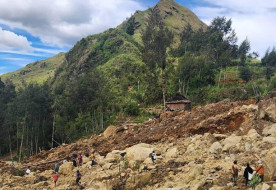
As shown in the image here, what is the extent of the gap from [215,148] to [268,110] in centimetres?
438

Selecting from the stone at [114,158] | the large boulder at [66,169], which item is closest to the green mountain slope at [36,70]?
the large boulder at [66,169]

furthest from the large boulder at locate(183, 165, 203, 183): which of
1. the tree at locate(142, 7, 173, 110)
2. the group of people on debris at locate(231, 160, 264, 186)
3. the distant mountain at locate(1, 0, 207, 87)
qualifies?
the distant mountain at locate(1, 0, 207, 87)

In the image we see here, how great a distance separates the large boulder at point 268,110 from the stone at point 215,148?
12.3ft

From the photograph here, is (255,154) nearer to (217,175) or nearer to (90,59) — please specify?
(217,175)

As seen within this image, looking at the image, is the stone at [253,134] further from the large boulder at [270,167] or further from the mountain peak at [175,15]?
the mountain peak at [175,15]

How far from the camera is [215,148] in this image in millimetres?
15188

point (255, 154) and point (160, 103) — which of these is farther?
point (160, 103)

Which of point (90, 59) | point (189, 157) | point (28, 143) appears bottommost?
point (28, 143)

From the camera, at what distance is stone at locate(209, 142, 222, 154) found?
1502 cm

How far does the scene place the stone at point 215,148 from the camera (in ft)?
49.3

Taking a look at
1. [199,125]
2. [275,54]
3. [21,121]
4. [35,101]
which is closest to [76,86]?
[35,101]

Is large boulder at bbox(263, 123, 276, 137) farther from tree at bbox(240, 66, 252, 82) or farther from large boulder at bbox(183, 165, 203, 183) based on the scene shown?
tree at bbox(240, 66, 252, 82)

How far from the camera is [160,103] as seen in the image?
44.6 meters

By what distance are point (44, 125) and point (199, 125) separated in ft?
90.5
